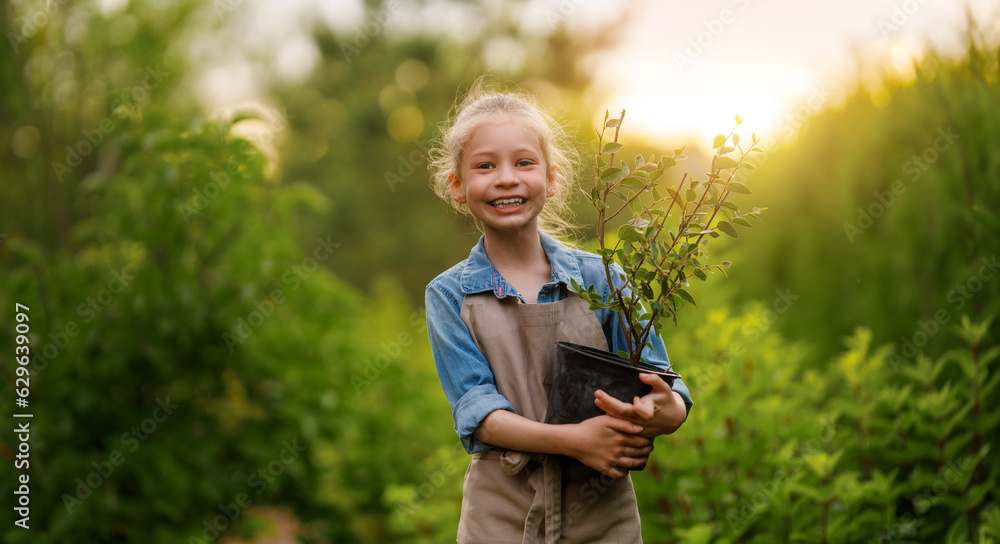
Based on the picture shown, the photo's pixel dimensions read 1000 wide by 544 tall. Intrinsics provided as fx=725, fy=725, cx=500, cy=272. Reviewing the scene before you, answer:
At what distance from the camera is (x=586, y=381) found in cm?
148

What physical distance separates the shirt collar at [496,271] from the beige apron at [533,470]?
0.07 ft

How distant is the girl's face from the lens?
1.62 meters

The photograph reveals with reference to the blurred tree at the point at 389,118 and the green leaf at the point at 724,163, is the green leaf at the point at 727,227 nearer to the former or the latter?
the green leaf at the point at 724,163

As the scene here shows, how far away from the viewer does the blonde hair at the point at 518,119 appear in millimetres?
1678

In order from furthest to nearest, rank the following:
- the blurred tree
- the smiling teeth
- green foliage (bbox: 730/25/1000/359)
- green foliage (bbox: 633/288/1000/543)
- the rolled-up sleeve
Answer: the blurred tree < green foliage (bbox: 730/25/1000/359) < green foliage (bbox: 633/288/1000/543) < the smiling teeth < the rolled-up sleeve

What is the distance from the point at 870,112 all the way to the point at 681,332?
5.73 ft

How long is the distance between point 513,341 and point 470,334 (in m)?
0.10

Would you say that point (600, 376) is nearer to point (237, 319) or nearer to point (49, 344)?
point (237, 319)

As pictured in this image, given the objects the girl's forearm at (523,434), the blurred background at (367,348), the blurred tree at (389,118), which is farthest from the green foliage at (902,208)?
the blurred tree at (389,118)

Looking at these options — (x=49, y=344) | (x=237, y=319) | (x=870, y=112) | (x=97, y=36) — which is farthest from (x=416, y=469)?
(x=97, y=36)

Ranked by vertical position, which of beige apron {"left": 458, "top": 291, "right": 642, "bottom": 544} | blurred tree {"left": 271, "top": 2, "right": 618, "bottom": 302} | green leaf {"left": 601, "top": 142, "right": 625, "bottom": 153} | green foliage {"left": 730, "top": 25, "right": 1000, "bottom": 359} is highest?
blurred tree {"left": 271, "top": 2, "right": 618, "bottom": 302}

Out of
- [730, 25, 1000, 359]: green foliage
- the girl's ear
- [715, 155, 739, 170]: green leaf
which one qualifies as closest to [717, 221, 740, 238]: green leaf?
[715, 155, 739, 170]: green leaf

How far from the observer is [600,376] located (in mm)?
1473

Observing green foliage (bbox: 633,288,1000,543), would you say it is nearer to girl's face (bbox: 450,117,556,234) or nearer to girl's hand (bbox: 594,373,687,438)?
girl's hand (bbox: 594,373,687,438)
